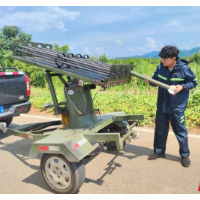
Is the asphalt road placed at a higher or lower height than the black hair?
lower

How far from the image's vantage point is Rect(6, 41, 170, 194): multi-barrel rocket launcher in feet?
10.7

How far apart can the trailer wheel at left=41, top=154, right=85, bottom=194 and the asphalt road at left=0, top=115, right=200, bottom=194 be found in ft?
0.64

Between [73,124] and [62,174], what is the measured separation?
980 mm

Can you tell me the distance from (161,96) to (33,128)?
8.13ft

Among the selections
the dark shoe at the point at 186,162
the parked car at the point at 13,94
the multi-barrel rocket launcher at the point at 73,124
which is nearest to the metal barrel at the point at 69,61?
the multi-barrel rocket launcher at the point at 73,124

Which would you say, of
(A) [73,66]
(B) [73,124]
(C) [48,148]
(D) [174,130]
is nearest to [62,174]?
(C) [48,148]

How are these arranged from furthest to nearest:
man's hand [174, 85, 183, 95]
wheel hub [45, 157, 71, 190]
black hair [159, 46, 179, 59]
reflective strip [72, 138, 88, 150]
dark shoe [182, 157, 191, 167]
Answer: dark shoe [182, 157, 191, 167], black hair [159, 46, 179, 59], man's hand [174, 85, 183, 95], wheel hub [45, 157, 71, 190], reflective strip [72, 138, 88, 150]


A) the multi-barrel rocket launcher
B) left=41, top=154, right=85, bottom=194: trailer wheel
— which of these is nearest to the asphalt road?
left=41, top=154, right=85, bottom=194: trailer wheel

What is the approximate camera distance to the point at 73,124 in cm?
411

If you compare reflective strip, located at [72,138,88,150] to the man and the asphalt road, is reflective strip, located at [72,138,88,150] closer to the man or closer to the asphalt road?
the asphalt road

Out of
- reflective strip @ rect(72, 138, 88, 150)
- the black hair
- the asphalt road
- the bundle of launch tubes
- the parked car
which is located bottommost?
the asphalt road

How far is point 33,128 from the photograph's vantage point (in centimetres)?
466

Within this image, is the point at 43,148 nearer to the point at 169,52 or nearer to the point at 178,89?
the point at 178,89
